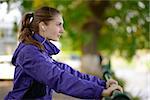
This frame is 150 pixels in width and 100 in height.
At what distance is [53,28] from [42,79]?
1.13ft

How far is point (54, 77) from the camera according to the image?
6.90 ft

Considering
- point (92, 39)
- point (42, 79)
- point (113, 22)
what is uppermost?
point (42, 79)

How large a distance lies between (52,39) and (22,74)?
0.26 metres

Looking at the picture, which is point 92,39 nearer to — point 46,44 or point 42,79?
point 46,44

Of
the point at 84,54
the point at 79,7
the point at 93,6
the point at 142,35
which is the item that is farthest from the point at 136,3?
the point at 84,54

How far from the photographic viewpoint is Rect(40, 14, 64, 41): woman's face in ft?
7.88

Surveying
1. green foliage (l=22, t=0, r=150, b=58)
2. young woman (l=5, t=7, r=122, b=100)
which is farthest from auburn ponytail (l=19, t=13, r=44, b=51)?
green foliage (l=22, t=0, r=150, b=58)

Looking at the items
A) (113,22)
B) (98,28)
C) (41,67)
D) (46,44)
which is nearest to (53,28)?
(46,44)

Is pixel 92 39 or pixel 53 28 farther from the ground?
pixel 53 28

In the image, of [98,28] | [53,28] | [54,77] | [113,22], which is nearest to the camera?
A: [54,77]

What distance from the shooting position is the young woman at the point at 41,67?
6.77 ft

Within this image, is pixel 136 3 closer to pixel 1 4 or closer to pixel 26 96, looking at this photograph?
pixel 1 4

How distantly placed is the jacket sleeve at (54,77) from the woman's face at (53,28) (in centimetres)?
16

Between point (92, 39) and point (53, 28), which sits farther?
point (92, 39)
